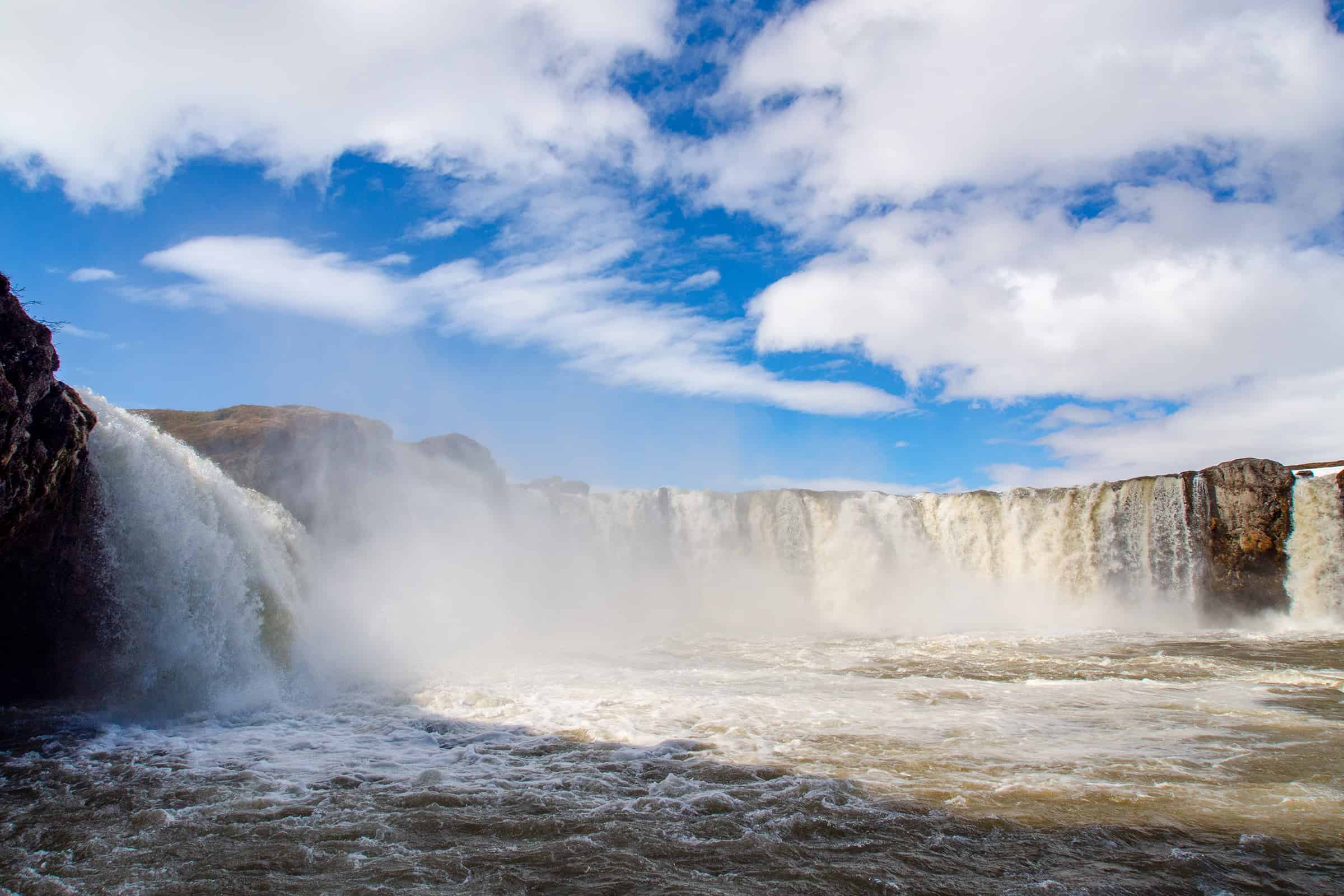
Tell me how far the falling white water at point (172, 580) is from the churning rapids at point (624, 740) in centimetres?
4

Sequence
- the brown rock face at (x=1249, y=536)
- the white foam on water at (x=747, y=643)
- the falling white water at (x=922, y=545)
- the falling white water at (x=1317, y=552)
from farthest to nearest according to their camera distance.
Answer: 1. the falling white water at (x=922, y=545)
2. the brown rock face at (x=1249, y=536)
3. the falling white water at (x=1317, y=552)
4. the white foam on water at (x=747, y=643)

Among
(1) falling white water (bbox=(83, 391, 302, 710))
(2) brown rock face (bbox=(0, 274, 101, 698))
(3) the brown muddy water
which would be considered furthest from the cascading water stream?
(3) the brown muddy water

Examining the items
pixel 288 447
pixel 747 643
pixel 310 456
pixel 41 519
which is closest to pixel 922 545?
pixel 747 643

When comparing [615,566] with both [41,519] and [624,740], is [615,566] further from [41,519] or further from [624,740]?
[41,519]

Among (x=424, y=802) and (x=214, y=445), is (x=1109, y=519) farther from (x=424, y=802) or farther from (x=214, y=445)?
(x=214, y=445)

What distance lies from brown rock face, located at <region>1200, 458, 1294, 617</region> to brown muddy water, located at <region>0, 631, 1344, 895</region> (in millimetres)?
14089

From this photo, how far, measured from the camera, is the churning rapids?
5.83 metres

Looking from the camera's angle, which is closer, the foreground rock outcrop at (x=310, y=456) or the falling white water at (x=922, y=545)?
the foreground rock outcrop at (x=310, y=456)

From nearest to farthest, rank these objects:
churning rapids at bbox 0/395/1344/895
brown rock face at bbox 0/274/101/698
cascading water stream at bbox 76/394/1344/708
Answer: churning rapids at bbox 0/395/1344/895 → brown rock face at bbox 0/274/101/698 → cascading water stream at bbox 76/394/1344/708

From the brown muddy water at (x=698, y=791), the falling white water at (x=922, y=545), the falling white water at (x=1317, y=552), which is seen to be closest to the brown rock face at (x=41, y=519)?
the brown muddy water at (x=698, y=791)

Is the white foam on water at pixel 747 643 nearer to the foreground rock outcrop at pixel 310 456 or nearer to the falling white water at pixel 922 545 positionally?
the falling white water at pixel 922 545

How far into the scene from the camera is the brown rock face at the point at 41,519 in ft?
26.7

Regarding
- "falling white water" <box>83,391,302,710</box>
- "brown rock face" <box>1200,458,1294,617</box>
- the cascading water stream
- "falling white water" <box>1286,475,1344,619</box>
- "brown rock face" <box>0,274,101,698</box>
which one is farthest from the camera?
"brown rock face" <box>1200,458,1294,617</box>

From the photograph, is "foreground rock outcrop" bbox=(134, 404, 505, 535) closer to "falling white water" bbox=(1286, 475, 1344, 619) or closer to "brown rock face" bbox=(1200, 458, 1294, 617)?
"brown rock face" bbox=(1200, 458, 1294, 617)
